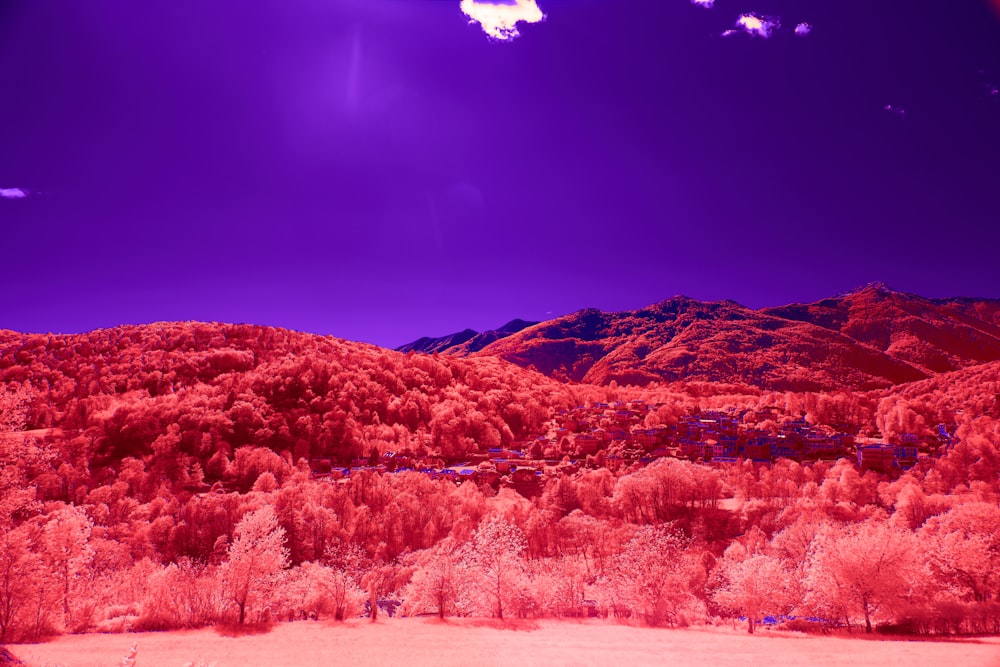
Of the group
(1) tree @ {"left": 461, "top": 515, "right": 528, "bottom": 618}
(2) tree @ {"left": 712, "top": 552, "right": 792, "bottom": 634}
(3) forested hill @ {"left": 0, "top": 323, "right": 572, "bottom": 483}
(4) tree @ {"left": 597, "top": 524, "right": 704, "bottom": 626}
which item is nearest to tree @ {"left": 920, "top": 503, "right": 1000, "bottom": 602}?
(2) tree @ {"left": 712, "top": 552, "right": 792, "bottom": 634}

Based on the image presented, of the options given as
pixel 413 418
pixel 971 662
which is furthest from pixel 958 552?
pixel 413 418

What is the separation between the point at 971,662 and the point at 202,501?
7355 centimetres

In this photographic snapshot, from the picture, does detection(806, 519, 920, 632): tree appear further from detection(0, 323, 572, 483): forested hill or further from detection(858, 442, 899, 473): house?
detection(0, 323, 572, 483): forested hill

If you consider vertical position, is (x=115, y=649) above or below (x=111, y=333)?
below

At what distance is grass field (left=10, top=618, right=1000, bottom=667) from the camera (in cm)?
2252

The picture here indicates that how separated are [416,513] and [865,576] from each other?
42975 millimetres

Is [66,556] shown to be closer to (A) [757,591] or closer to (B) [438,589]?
(B) [438,589]

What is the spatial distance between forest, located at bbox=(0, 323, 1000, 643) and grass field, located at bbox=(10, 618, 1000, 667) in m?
2.83

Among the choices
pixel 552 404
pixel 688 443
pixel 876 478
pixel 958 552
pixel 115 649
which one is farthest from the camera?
pixel 552 404

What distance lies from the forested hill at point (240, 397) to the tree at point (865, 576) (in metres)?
73.5

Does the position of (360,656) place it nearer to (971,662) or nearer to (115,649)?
(115,649)

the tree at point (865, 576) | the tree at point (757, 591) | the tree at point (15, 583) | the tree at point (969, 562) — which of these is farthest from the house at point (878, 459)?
the tree at point (15, 583)

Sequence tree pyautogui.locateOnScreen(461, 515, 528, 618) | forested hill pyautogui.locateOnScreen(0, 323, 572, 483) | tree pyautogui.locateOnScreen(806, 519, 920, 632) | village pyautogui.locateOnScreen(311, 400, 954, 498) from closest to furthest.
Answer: tree pyautogui.locateOnScreen(806, 519, 920, 632) < tree pyautogui.locateOnScreen(461, 515, 528, 618) < village pyautogui.locateOnScreen(311, 400, 954, 498) < forested hill pyautogui.locateOnScreen(0, 323, 572, 483)

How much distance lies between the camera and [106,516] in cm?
5662
